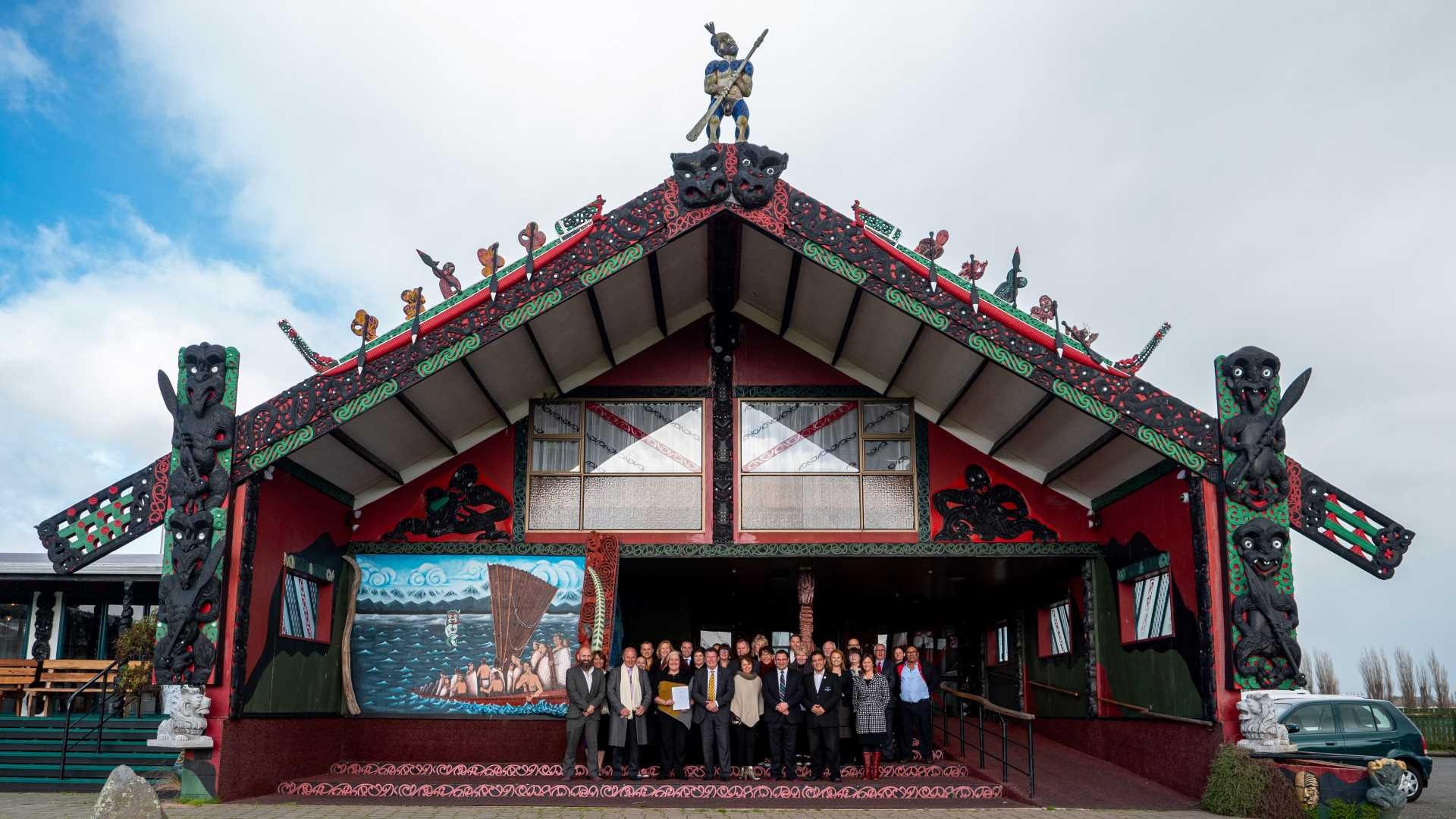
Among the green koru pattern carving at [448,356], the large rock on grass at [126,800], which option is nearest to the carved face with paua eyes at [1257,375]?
the green koru pattern carving at [448,356]

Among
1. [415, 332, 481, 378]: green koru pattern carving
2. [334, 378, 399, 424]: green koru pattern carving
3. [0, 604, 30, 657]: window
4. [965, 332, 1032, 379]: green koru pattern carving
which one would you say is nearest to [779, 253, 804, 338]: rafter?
[965, 332, 1032, 379]: green koru pattern carving

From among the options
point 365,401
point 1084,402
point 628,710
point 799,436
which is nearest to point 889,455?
point 799,436

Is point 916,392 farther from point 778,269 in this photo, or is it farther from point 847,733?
point 847,733

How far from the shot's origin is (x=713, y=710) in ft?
Result: 37.9

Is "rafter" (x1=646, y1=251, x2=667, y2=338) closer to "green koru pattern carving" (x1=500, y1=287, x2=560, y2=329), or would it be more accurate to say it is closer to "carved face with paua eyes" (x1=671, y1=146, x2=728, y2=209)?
"carved face with paua eyes" (x1=671, y1=146, x2=728, y2=209)

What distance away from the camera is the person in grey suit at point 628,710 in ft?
37.5

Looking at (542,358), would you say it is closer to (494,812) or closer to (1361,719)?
(494,812)

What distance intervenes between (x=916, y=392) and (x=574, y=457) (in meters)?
4.11

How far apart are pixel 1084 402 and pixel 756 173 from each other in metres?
A: 3.83

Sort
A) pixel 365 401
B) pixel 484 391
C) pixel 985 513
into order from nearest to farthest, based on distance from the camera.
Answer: pixel 365 401, pixel 484 391, pixel 985 513

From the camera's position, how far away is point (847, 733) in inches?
466

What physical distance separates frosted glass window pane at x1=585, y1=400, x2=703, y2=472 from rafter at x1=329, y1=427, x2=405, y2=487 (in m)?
2.21

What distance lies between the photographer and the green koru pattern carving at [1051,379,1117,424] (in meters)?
10.8

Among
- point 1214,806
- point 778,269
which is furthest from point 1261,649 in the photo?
point 778,269
